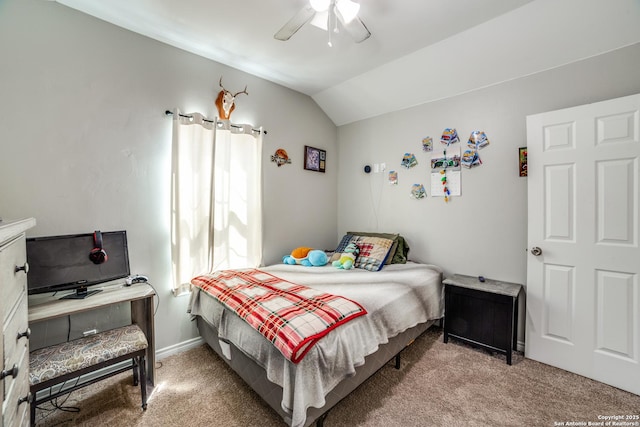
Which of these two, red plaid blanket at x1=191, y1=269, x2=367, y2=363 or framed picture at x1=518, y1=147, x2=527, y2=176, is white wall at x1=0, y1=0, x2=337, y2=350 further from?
framed picture at x1=518, y1=147, x2=527, y2=176

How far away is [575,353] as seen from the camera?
2072 millimetres

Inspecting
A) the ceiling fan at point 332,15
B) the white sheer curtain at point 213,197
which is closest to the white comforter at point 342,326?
the white sheer curtain at point 213,197

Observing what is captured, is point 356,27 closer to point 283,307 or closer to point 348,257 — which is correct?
point 283,307

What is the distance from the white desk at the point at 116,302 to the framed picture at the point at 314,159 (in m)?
2.20

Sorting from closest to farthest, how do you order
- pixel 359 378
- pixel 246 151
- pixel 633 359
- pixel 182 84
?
pixel 359 378 < pixel 633 359 < pixel 182 84 < pixel 246 151

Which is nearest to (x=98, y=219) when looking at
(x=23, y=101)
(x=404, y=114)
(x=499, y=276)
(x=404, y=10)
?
(x=23, y=101)

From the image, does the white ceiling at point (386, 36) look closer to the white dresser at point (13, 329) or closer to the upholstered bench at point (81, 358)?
the white dresser at point (13, 329)

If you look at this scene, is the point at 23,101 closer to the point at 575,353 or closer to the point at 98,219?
the point at 98,219

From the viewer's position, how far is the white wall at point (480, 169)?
7.00 feet

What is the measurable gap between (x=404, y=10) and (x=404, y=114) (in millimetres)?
1317

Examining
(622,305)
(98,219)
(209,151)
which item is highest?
(209,151)

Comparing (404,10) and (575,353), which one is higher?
(404,10)

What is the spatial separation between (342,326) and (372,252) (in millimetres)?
→ 1432

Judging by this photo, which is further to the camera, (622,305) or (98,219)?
(98,219)
